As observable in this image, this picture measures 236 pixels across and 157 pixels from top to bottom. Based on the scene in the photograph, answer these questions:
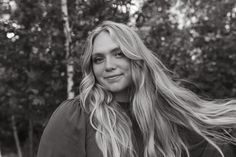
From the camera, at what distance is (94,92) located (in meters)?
3.16

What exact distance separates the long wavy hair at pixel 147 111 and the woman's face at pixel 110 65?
44mm

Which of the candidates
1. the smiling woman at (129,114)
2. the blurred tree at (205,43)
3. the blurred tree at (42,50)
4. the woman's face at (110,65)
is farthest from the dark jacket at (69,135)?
the blurred tree at (205,43)

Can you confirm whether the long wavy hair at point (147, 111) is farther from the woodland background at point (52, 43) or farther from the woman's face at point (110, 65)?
the woodland background at point (52, 43)

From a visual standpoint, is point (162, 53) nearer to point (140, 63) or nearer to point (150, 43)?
point (150, 43)

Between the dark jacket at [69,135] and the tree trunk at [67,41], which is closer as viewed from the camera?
the dark jacket at [69,135]

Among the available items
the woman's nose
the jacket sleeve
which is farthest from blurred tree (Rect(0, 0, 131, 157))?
the jacket sleeve

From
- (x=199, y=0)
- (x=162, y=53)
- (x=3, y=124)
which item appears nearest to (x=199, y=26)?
(x=199, y=0)

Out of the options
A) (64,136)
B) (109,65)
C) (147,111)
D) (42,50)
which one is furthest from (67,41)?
(64,136)

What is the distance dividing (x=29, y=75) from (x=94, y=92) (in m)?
1.16

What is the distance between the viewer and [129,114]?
10.8ft

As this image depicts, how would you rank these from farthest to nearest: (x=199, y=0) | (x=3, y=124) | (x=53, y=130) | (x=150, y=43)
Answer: (x=3, y=124) → (x=199, y=0) → (x=150, y=43) → (x=53, y=130)

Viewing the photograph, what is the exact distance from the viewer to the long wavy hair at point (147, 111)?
3.05 m

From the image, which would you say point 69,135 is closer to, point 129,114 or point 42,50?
point 129,114

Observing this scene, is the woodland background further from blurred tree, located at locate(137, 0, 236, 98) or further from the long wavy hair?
the long wavy hair
